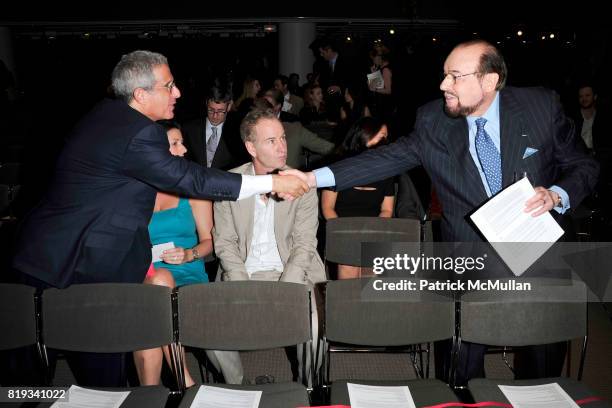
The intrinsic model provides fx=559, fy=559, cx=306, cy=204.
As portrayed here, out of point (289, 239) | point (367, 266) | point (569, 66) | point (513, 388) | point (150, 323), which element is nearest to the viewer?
point (513, 388)

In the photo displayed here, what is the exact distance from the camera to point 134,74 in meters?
2.54

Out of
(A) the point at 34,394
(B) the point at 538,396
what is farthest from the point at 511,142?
(A) the point at 34,394

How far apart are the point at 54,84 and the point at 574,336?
15.1m

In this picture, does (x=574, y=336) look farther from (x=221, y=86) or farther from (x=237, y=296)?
(x=221, y=86)

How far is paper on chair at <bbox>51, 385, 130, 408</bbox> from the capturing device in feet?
6.77

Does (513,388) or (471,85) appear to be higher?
(471,85)

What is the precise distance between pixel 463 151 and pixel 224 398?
1500 millimetres

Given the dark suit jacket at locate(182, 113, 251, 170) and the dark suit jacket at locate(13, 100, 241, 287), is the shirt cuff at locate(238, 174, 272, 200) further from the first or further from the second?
the dark suit jacket at locate(182, 113, 251, 170)

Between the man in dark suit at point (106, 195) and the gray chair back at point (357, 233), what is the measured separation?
131 centimetres

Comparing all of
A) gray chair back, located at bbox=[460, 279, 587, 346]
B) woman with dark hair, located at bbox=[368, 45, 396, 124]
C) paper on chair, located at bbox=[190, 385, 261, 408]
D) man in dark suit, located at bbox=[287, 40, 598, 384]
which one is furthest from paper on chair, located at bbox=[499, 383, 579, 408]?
woman with dark hair, located at bbox=[368, 45, 396, 124]

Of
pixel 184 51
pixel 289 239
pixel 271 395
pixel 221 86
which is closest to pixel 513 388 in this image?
pixel 271 395

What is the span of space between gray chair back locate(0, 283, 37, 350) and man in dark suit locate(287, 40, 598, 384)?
6.33 ft

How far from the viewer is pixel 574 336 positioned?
96.9 inches

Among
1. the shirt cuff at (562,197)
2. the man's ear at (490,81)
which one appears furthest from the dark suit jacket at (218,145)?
the shirt cuff at (562,197)
